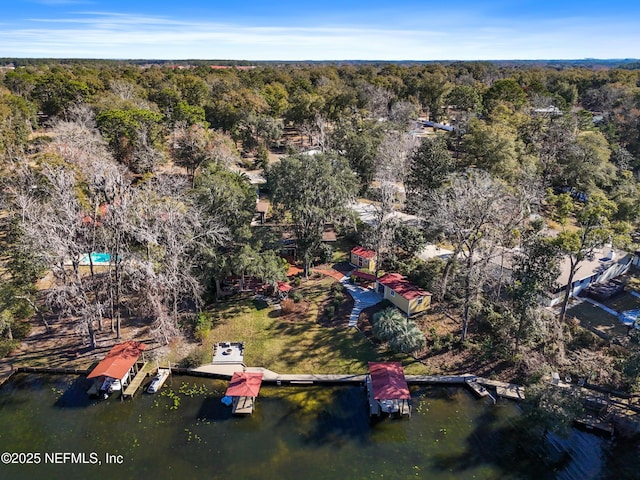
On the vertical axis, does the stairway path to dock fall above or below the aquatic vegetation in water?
above

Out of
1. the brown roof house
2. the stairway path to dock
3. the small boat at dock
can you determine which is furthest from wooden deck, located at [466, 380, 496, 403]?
the small boat at dock

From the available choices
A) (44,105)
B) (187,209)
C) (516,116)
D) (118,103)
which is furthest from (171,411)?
(44,105)

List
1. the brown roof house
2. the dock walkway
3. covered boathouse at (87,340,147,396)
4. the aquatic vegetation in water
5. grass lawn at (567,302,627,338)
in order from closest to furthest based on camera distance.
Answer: covered boathouse at (87,340,147,396), the aquatic vegetation in water, the dock walkway, grass lawn at (567,302,627,338), the brown roof house

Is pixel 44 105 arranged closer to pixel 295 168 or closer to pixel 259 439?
pixel 295 168

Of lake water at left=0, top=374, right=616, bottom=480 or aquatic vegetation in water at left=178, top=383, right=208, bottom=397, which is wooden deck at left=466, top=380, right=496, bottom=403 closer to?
lake water at left=0, top=374, right=616, bottom=480

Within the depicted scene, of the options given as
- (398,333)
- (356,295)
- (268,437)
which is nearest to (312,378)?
(268,437)

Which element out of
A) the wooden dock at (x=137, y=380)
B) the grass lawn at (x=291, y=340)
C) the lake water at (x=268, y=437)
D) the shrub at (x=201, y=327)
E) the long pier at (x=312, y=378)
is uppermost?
the shrub at (x=201, y=327)

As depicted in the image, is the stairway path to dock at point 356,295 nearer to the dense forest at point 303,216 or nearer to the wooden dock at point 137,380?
the dense forest at point 303,216

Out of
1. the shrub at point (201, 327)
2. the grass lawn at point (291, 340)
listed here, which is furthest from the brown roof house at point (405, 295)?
the shrub at point (201, 327)
